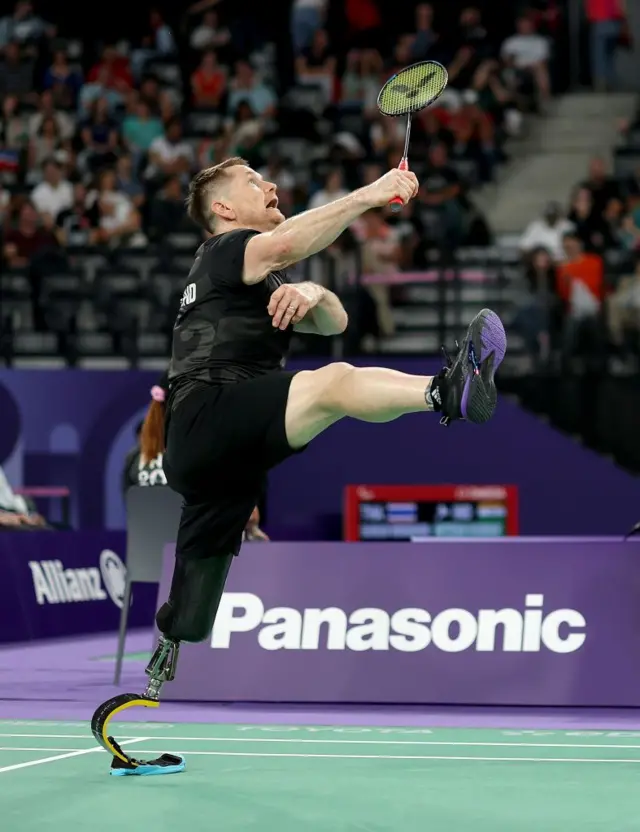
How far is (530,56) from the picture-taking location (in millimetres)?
20297

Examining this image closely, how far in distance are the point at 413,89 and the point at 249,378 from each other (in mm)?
1356

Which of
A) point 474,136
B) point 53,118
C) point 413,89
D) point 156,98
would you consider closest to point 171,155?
point 156,98

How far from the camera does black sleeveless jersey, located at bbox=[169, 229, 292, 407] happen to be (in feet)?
20.6

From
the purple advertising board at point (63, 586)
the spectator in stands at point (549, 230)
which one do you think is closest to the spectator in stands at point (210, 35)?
the spectator in stands at point (549, 230)

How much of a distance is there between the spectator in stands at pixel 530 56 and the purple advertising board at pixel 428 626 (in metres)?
12.5

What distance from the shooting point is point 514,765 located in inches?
255

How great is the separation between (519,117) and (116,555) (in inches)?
350

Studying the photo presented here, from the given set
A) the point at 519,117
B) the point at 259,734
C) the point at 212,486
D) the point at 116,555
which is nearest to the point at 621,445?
the point at 116,555

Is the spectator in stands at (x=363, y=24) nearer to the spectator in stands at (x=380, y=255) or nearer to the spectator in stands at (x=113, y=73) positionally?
the spectator in stands at (x=113, y=73)

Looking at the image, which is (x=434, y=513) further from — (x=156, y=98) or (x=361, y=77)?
(x=156, y=98)

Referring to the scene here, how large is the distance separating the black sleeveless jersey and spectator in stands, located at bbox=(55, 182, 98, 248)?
11660 mm

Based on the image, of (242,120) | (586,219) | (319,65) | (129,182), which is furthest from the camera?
(319,65)

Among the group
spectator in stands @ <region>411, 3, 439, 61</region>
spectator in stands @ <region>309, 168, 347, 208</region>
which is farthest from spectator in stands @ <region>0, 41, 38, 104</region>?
spectator in stands @ <region>309, 168, 347, 208</region>

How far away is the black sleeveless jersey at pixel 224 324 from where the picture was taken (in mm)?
6266
